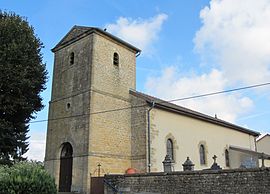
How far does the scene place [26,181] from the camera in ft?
39.0

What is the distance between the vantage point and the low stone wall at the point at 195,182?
12.3m

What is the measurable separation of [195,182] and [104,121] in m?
8.21

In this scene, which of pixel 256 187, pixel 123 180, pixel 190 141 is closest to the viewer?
pixel 256 187

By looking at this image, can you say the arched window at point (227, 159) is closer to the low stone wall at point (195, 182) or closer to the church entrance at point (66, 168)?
the low stone wall at point (195, 182)

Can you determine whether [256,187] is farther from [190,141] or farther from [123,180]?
[190,141]

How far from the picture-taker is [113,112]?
21.2 metres

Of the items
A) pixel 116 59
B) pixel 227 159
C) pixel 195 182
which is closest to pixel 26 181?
pixel 195 182

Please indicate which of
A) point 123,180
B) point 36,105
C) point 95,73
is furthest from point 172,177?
point 36,105

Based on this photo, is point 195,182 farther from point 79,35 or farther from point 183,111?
point 79,35

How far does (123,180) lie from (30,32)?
1152 centimetres

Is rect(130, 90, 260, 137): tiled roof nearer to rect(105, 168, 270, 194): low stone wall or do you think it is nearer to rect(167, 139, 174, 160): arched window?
rect(167, 139, 174, 160): arched window

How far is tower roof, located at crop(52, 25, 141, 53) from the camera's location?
21914mm

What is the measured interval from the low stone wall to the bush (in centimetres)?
481

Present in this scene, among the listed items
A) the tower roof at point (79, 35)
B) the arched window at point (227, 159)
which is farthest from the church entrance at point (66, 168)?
the arched window at point (227, 159)
